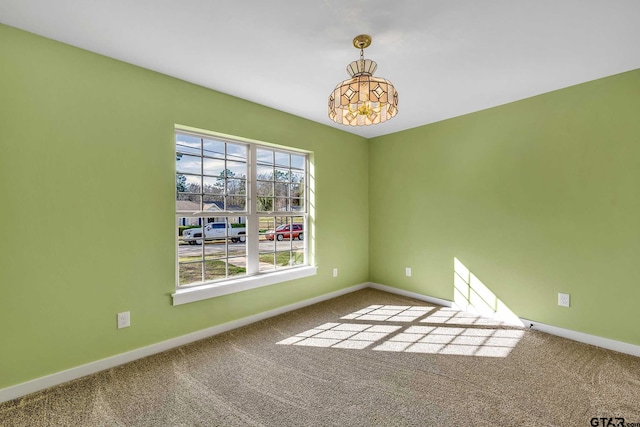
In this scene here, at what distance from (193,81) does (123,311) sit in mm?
2099

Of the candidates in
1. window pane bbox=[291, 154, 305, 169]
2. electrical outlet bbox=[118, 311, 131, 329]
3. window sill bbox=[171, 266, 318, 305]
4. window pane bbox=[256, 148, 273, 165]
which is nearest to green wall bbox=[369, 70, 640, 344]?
window pane bbox=[291, 154, 305, 169]

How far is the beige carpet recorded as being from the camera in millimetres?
1703

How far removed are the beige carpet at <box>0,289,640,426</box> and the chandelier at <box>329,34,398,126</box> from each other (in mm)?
1924

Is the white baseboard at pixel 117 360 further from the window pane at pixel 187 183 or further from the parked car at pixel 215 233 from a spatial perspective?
the window pane at pixel 187 183

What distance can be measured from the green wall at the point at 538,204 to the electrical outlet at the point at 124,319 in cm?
332

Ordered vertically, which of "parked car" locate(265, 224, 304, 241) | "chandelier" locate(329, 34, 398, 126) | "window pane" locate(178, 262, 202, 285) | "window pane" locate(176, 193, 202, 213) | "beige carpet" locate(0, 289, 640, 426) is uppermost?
"chandelier" locate(329, 34, 398, 126)

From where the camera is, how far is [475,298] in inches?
132

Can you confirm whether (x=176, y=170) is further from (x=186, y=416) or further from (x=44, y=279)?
(x=186, y=416)

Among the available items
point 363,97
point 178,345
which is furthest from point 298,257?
point 363,97

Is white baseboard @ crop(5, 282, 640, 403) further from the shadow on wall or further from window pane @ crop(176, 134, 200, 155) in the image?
window pane @ crop(176, 134, 200, 155)

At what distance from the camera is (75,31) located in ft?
6.24

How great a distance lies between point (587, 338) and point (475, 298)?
3.24 feet

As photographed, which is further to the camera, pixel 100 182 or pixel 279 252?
pixel 279 252

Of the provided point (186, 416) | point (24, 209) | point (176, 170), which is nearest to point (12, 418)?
point (186, 416)
